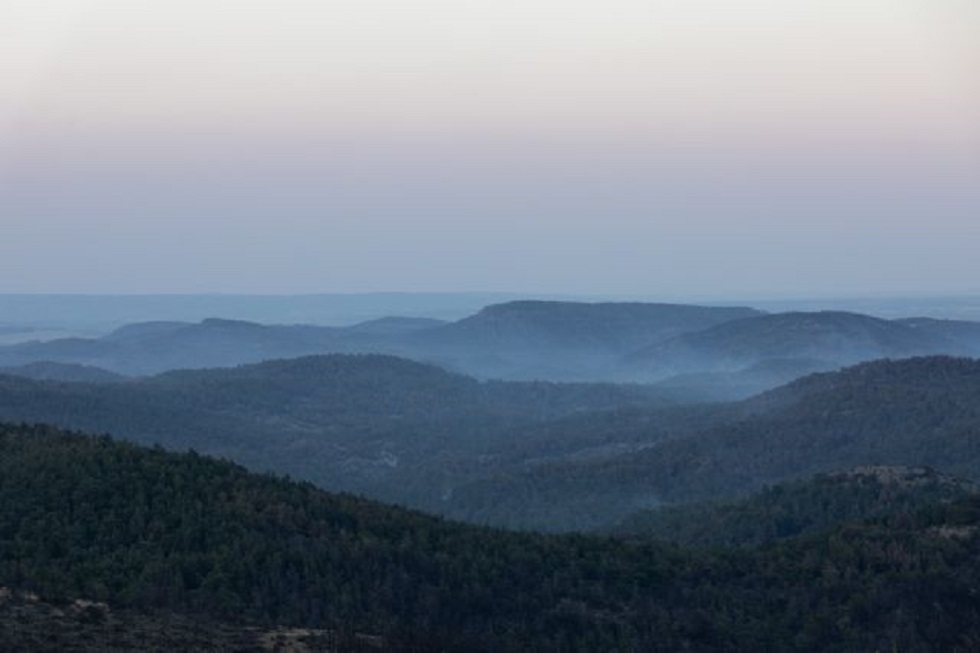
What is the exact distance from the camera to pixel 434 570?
198 ft

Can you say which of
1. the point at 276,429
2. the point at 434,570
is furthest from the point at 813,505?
the point at 276,429

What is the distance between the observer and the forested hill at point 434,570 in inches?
2094

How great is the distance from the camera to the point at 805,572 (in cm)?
6338

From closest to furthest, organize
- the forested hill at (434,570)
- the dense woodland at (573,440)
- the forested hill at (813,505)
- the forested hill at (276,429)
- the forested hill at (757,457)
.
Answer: the forested hill at (434,570) → the forested hill at (813,505) → the forested hill at (757,457) → the dense woodland at (573,440) → the forested hill at (276,429)

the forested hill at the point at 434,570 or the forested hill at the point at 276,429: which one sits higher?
the forested hill at the point at 434,570

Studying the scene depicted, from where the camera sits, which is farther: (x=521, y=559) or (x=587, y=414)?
(x=587, y=414)

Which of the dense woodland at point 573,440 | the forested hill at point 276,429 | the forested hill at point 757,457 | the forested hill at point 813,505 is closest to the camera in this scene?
the forested hill at point 813,505

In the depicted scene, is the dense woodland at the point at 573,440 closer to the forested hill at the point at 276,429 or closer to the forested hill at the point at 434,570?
the forested hill at the point at 276,429

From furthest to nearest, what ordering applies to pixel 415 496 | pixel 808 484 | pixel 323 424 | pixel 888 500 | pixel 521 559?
pixel 323 424 → pixel 415 496 → pixel 808 484 → pixel 888 500 → pixel 521 559

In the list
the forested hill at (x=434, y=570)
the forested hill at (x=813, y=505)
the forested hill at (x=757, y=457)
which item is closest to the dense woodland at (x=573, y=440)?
the forested hill at (x=757, y=457)

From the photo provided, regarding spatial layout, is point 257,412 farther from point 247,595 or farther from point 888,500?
point 247,595

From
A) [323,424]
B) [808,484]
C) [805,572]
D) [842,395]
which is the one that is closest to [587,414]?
[323,424]

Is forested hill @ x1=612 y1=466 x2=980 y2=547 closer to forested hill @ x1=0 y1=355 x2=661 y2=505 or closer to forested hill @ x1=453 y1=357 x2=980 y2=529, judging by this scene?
forested hill @ x1=453 y1=357 x2=980 y2=529

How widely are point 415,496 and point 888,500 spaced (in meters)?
58.1
